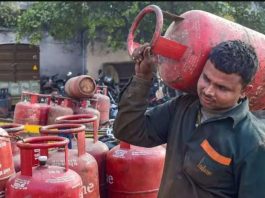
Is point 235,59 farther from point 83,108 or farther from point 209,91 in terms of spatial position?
point 83,108

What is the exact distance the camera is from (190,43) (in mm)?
1946

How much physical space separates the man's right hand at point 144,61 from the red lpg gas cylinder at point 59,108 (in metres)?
4.05

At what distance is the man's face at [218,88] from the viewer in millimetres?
1750

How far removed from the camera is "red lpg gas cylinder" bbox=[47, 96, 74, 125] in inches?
233

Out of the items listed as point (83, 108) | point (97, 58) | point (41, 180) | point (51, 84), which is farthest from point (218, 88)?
point (97, 58)

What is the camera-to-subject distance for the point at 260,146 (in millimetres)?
1771

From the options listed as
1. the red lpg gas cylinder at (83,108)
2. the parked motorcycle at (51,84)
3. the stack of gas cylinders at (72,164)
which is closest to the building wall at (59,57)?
the parked motorcycle at (51,84)

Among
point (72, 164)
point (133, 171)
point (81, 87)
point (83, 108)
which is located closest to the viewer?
point (72, 164)

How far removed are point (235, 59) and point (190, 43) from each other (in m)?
0.27

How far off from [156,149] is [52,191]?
1161mm

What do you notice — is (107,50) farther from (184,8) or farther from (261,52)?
(261,52)

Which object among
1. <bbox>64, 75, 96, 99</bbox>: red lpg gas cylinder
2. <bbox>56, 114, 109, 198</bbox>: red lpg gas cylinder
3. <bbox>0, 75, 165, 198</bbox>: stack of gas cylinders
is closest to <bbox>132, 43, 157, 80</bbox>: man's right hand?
<bbox>0, 75, 165, 198</bbox>: stack of gas cylinders

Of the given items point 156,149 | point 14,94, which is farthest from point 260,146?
point 14,94

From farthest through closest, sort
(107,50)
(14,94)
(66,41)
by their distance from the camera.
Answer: (107,50), (66,41), (14,94)
